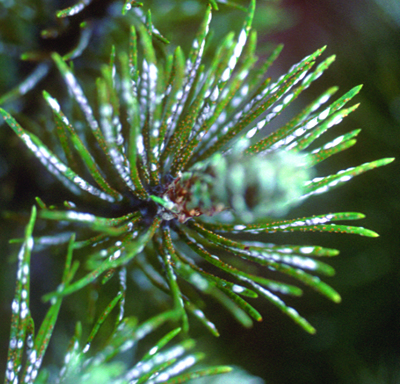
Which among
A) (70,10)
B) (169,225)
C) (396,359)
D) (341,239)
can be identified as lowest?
(396,359)

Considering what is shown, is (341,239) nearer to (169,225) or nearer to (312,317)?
(312,317)

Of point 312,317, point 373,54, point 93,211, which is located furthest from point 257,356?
point 373,54

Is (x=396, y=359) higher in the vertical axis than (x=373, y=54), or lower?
lower

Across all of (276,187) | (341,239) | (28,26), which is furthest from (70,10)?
(341,239)

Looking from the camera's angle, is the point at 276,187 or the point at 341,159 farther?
the point at 341,159

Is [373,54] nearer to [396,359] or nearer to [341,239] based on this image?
[341,239]

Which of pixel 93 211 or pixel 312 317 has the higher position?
pixel 93 211
